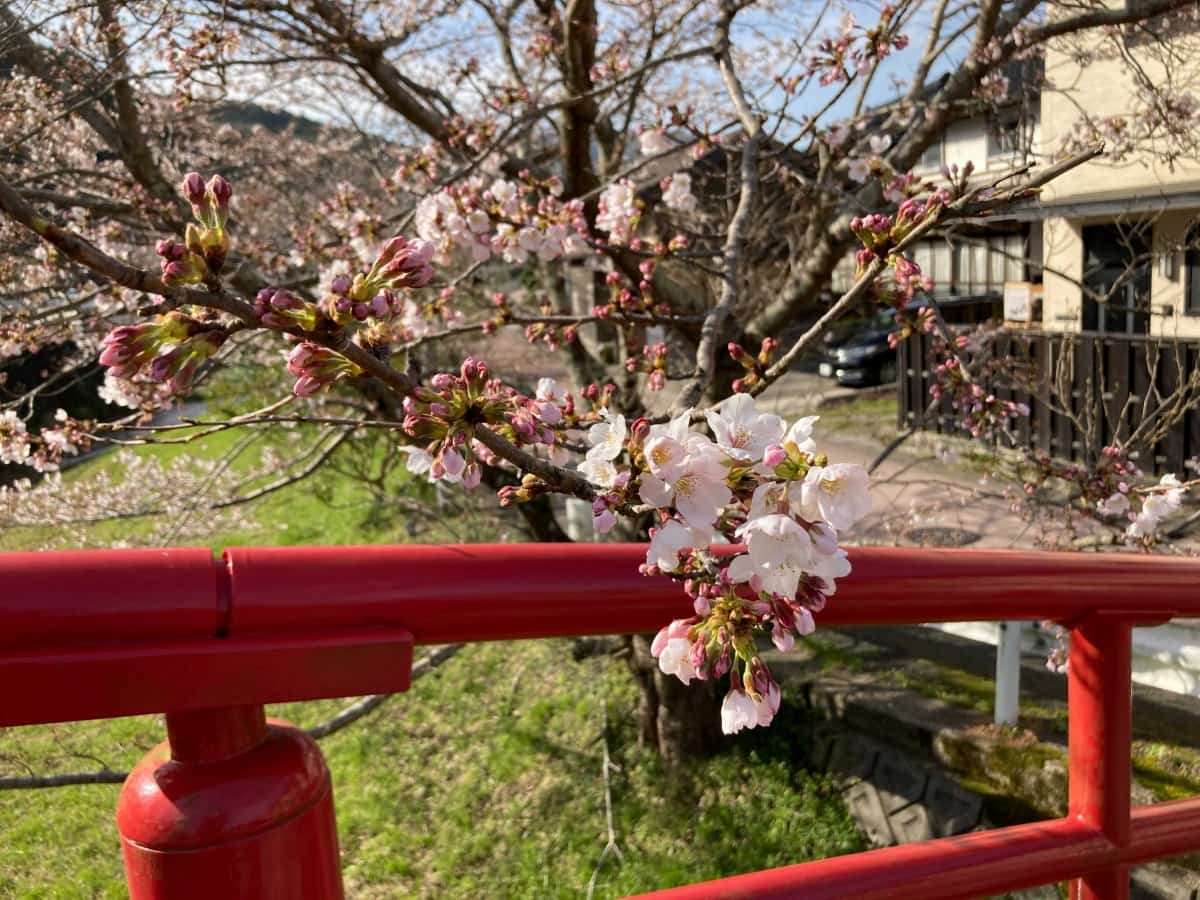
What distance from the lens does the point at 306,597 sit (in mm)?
594

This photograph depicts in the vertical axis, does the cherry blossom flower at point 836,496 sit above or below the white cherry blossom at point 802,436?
below

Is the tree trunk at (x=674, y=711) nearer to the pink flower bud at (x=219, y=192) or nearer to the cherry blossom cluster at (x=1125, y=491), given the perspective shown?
the cherry blossom cluster at (x=1125, y=491)

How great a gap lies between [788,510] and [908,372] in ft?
32.1

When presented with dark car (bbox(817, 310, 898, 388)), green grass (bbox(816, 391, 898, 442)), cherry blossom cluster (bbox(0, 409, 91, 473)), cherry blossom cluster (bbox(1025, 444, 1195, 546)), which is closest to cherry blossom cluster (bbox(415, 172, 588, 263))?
cherry blossom cluster (bbox(0, 409, 91, 473))

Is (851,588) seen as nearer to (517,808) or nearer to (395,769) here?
(517,808)

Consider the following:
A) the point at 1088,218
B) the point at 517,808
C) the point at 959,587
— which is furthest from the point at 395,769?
the point at 1088,218

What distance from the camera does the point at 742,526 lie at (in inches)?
30.7

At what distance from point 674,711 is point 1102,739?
3.61 m

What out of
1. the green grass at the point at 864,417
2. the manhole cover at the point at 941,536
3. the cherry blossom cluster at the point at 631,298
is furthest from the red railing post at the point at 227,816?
the green grass at the point at 864,417

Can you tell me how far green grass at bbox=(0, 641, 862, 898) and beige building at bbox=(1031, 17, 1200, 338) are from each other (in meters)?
3.22

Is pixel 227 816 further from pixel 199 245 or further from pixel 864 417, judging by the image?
pixel 864 417

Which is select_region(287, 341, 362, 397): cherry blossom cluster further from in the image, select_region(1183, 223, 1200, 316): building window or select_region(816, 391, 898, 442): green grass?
select_region(816, 391, 898, 442): green grass

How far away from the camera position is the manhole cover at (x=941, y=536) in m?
5.97

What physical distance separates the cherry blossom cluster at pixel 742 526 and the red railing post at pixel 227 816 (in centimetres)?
31
